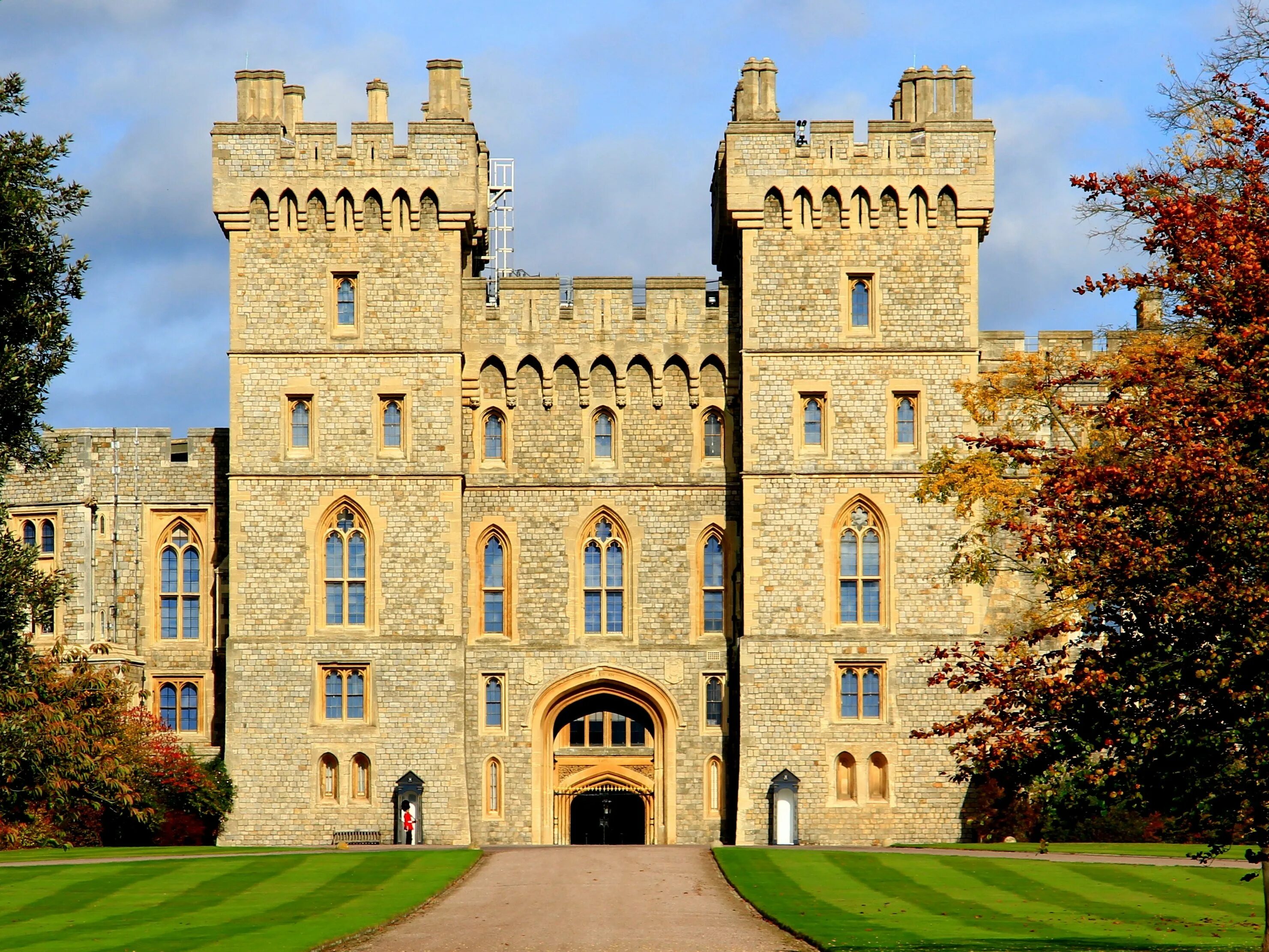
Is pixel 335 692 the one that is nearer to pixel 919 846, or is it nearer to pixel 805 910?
pixel 919 846

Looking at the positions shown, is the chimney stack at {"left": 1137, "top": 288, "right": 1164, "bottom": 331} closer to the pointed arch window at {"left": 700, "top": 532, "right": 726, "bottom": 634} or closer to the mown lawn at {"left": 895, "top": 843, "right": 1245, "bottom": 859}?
the mown lawn at {"left": 895, "top": 843, "right": 1245, "bottom": 859}

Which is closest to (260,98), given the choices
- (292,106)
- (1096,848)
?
(292,106)

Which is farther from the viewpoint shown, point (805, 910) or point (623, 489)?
point (623, 489)

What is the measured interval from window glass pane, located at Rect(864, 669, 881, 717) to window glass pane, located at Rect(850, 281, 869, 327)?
713 centimetres

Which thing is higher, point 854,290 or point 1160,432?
point 854,290

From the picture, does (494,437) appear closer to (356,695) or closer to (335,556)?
(335,556)

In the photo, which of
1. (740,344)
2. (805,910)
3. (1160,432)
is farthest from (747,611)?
(1160,432)

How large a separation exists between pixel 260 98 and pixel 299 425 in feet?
23.1

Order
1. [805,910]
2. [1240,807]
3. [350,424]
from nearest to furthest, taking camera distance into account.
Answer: [1240,807] → [805,910] → [350,424]

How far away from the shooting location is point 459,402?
36875 mm

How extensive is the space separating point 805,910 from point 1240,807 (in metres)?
8.54

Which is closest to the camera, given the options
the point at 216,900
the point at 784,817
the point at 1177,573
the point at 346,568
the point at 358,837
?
the point at 1177,573

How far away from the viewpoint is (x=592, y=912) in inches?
914

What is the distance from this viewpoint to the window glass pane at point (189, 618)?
39688 millimetres
